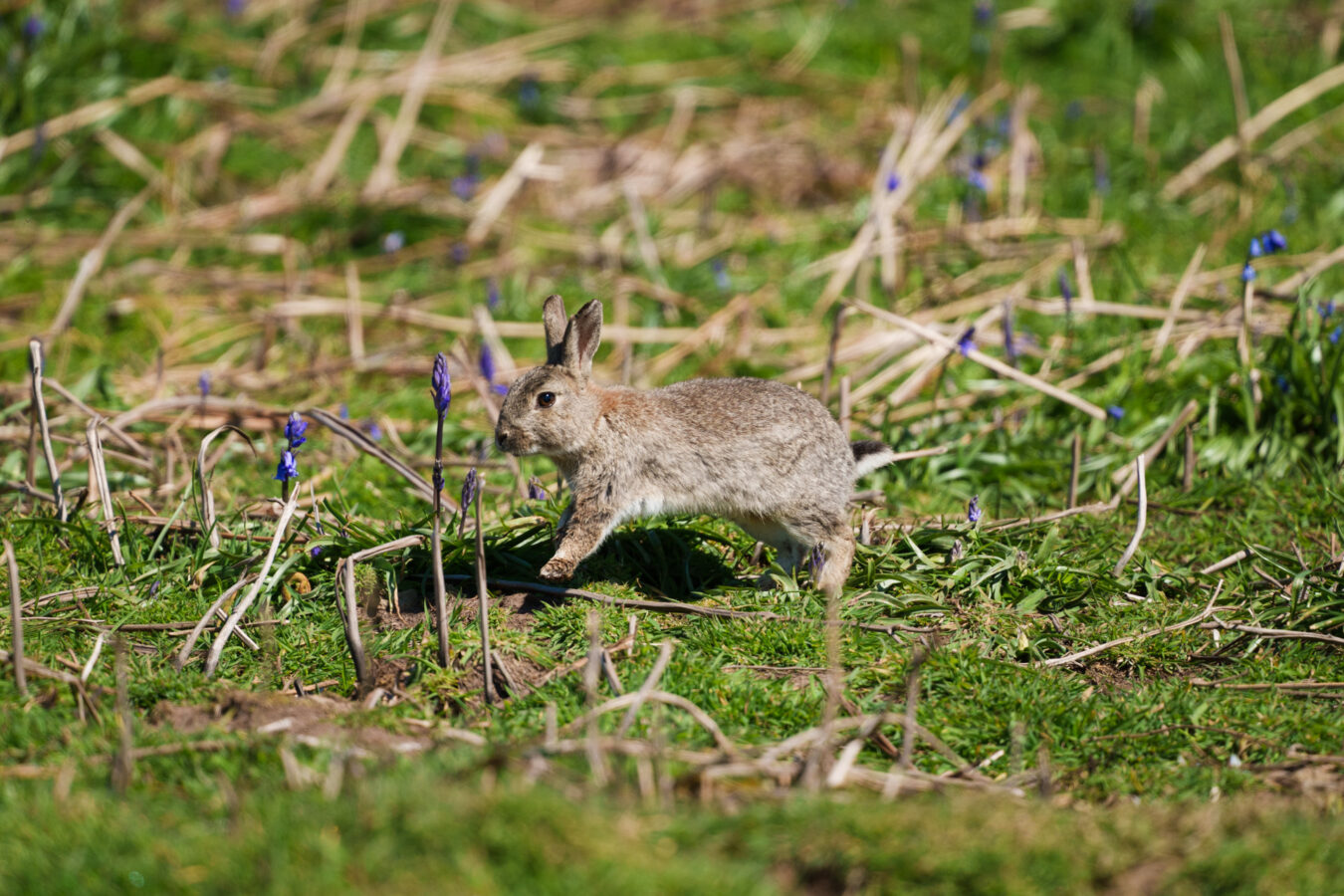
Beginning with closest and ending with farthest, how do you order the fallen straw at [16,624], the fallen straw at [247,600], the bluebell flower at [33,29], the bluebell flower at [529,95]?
the fallen straw at [16,624] < the fallen straw at [247,600] < the bluebell flower at [33,29] < the bluebell flower at [529,95]

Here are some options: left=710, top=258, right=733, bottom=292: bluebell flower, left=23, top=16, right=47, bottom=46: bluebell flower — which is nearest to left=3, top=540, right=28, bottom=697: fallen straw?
left=710, top=258, right=733, bottom=292: bluebell flower

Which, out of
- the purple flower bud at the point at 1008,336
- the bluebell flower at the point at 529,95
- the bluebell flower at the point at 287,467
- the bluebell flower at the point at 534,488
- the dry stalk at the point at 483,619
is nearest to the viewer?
the dry stalk at the point at 483,619

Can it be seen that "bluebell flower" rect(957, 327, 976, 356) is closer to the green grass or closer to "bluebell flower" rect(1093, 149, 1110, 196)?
the green grass

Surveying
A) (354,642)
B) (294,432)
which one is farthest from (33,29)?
(354,642)

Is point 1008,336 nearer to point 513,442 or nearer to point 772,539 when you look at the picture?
point 772,539

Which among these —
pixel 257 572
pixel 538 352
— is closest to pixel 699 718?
pixel 257 572

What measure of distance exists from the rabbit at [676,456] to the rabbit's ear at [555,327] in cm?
1

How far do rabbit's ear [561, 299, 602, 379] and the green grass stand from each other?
65 centimetres

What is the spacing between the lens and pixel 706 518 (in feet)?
18.9

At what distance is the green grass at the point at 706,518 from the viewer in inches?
125

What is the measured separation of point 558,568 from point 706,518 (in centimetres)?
113

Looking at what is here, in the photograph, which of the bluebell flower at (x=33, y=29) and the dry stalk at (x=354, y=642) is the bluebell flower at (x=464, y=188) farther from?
the dry stalk at (x=354, y=642)

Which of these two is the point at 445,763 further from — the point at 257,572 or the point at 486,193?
the point at 486,193

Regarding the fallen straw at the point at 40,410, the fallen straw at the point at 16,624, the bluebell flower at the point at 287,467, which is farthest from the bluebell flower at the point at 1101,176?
the fallen straw at the point at 16,624
